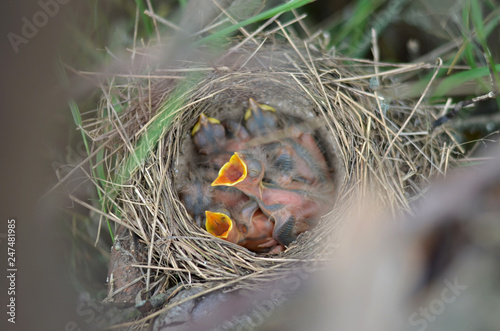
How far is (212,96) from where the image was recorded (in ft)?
5.53

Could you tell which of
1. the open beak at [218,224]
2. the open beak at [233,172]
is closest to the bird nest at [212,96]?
the open beak at [218,224]

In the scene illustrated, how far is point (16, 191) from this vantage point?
1.60 feet

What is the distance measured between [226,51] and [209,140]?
401 mm

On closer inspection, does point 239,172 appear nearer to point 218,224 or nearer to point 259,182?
point 259,182

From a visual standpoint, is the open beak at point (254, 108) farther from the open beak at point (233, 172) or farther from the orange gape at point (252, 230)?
the orange gape at point (252, 230)

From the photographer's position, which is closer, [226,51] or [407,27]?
[226,51]

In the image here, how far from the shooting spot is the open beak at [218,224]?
5.09 feet

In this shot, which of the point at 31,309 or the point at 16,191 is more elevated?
the point at 16,191

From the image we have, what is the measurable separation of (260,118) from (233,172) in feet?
1.00

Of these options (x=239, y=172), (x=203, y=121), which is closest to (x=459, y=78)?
(x=239, y=172)

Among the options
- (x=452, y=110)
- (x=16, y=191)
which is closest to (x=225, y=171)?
(x=452, y=110)

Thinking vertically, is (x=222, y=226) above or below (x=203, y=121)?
below

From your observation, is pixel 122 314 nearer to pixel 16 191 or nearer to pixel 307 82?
pixel 16 191

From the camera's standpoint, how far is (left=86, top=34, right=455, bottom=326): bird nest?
1420mm
